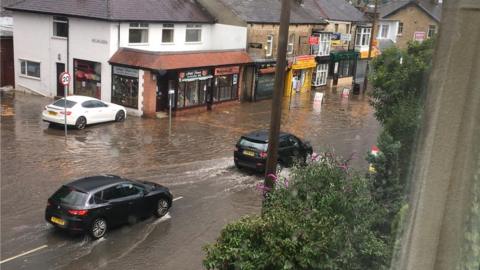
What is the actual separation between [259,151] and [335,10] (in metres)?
30.5

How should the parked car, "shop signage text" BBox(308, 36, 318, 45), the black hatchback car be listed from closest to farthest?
the black hatchback car < the parked car < "shop signage text" BBox(308, 36, 318, 45)

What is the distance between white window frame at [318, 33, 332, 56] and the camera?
39.4 meters

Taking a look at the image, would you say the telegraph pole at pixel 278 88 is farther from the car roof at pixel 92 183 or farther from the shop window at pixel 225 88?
the shop window at pixel 225 88

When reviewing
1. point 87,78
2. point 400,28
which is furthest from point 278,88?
point 400,28

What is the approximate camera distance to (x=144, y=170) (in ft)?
54.3

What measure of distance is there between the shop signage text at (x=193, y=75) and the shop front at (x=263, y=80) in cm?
512

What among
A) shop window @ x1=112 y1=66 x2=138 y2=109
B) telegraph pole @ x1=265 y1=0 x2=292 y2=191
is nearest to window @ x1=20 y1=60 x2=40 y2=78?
shop window @ x1=112 y1=66 x2=138 y2=109

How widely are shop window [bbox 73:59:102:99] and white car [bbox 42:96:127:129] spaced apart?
3.60 metres

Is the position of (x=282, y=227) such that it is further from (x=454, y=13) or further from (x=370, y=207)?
(x=454, y=13)

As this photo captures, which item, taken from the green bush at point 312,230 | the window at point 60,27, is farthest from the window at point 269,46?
the green bush at point 312,230

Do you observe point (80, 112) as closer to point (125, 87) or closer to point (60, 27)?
point (125, 87)

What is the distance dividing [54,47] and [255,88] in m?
12.3

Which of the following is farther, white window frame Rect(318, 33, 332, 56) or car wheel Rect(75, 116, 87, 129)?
white window frame Rect(318, 33, 332, 56)

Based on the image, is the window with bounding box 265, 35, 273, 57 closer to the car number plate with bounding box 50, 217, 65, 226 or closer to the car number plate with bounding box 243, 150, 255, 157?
the car number plate with bounding box 243, 150, 255, 157
